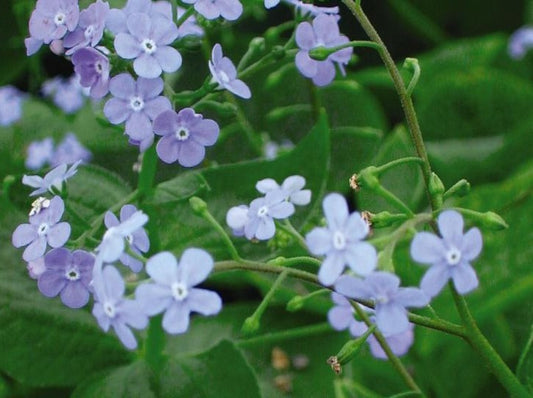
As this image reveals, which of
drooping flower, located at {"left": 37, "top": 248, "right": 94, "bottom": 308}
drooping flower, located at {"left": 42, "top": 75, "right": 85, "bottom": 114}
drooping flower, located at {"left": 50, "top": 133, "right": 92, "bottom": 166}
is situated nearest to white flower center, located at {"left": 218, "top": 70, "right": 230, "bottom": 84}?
drooping flower, located at {"left": 37, "top": 248, "right": 94, "bottom": 308}

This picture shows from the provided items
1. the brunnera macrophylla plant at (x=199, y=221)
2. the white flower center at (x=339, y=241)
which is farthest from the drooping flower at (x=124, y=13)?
the white flower center at (x=339, y=241)

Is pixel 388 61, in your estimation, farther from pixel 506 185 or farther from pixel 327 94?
pixel 327 94

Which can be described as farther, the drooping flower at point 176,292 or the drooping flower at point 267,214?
the drooping flower at point 267,214

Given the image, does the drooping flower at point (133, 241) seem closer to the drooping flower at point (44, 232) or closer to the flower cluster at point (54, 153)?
the drooping flower at point (44, 232)

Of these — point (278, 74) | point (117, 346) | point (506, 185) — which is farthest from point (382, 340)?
point (506, 185)

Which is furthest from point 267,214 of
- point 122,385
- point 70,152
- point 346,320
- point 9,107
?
point 9,107

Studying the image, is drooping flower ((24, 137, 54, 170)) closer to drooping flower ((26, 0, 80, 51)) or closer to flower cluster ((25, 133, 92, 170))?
flower cluster ((25, 133, 92, 170))

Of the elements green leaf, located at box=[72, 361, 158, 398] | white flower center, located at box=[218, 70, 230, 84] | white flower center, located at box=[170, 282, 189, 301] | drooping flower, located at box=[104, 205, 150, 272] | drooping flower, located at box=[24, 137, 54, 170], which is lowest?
drooping flower, located at box=[24, 137, 54, 170]
